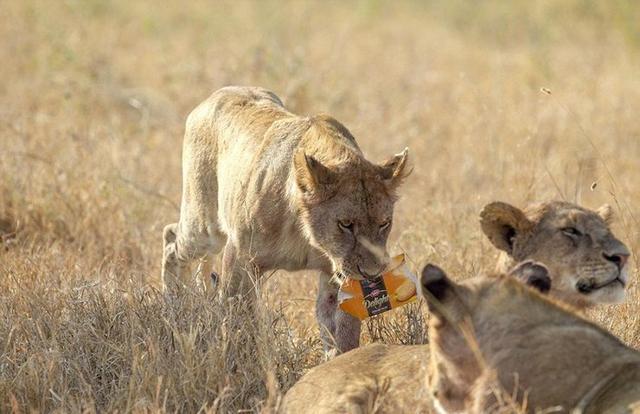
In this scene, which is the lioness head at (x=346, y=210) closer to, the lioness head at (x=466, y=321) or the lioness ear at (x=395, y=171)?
the lioness ear at (x=395, y=171)

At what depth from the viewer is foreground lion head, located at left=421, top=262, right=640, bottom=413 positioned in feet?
12.9

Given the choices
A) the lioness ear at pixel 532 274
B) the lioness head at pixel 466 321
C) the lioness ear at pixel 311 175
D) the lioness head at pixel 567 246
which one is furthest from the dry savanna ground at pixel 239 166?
the lioness ear at pixel 532 274

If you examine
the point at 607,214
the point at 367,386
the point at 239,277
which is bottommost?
the point at 239,277

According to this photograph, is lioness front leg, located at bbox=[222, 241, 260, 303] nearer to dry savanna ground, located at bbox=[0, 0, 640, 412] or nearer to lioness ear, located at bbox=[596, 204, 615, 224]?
dry savanna ground, located at bbox=[0, 0, 640, 412]

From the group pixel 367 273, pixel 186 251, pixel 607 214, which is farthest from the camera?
pixel 186 251

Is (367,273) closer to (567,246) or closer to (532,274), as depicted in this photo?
(567,246)

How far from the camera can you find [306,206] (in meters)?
5.65

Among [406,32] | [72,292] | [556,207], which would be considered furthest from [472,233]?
[406,32]

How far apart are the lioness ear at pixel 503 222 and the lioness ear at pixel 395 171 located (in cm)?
87

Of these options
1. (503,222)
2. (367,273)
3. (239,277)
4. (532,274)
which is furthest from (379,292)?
(532,274)

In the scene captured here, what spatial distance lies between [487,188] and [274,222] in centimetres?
376

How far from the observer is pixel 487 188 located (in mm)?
9203

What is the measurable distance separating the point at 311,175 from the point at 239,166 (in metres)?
0.65

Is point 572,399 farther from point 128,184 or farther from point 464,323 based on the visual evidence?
point 128,184
